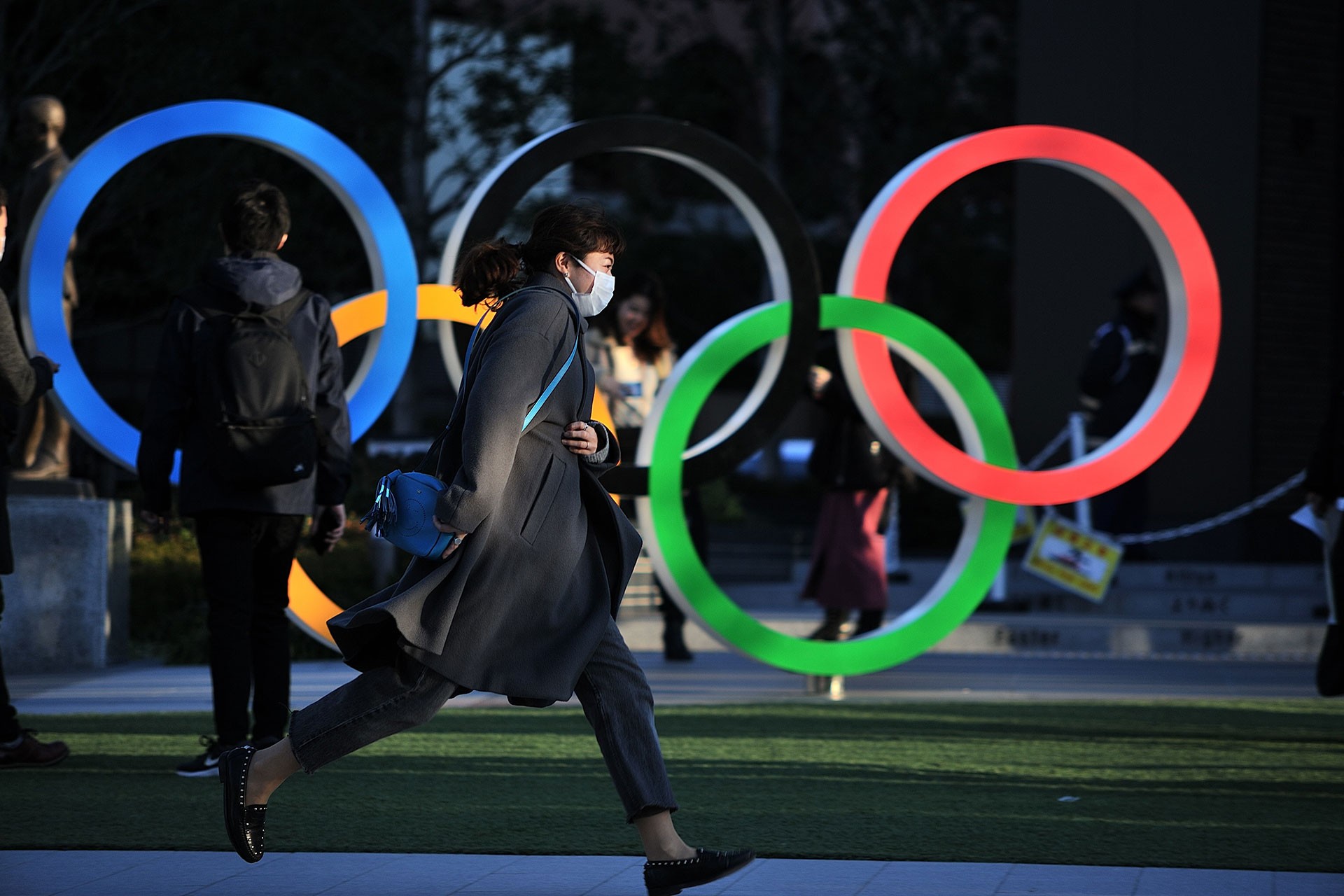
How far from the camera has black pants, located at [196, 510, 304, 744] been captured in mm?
5805

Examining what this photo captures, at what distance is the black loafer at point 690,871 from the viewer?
13.5 ft

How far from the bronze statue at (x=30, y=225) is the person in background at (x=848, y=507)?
3990mm

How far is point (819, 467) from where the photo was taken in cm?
903

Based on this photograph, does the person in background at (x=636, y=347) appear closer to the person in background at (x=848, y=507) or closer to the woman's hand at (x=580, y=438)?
the person in background at (x=848, y=507)

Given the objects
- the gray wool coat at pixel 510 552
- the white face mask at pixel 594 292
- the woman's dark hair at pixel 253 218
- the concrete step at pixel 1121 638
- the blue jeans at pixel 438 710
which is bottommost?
the concrete step at pixel 1121 638

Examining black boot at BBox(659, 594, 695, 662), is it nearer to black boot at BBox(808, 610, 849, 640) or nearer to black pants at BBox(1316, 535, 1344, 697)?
black boot at BBox(808, 610, 849, 640)

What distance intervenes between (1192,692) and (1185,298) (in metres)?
2.22

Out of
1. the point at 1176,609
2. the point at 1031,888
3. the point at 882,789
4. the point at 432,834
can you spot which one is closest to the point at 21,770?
the point at 432,834

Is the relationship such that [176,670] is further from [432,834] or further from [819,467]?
[432,834]

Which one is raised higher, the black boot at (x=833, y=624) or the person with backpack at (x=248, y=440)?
the person with backpack at (x=248, y=440)

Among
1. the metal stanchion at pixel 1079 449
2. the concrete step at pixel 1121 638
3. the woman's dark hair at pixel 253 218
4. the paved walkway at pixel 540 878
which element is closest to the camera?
the paved walkway at pixel 540 878

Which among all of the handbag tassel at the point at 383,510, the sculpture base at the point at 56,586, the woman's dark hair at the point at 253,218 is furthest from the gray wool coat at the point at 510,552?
the sculpture base at the point at 56,586

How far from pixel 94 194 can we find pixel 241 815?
451 centimetres

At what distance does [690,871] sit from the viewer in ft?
13.6
